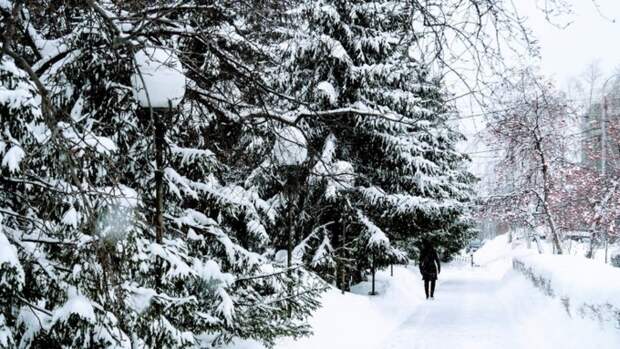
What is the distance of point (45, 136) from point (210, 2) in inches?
89.8

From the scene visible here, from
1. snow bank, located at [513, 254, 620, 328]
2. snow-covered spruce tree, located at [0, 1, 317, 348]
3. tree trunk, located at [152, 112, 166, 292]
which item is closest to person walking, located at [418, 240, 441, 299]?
snow bank, located at [513, 254, 620, 328]

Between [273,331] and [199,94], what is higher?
[199,94]

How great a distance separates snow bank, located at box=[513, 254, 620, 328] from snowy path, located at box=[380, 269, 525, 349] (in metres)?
1.08

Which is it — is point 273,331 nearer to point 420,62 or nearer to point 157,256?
point 157,256

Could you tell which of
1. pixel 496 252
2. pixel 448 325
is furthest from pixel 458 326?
pixel 496 252

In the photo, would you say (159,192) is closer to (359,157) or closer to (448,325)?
(448,325)

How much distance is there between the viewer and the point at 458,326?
34.9 feet

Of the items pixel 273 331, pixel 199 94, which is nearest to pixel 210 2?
pixel 199 94

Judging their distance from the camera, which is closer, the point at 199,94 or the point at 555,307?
the point at 199,94

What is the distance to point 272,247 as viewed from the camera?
1280 cm

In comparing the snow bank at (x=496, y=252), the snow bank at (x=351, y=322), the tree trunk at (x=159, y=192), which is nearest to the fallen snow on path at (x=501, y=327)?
the snow bank at (x=351, y=322)

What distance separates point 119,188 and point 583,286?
793 cm

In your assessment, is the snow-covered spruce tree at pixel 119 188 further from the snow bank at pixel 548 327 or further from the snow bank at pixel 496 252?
the snow bank at pixel 496 252

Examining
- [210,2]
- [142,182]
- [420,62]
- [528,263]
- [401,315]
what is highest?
[210,2]
